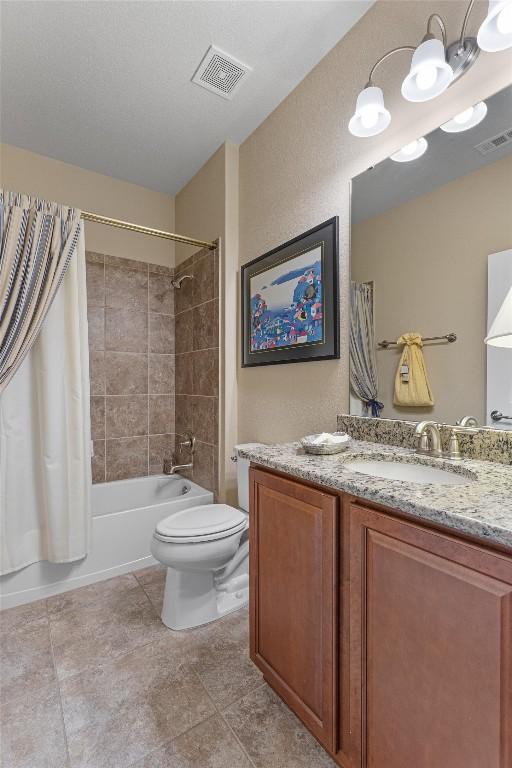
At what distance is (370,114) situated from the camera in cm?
130

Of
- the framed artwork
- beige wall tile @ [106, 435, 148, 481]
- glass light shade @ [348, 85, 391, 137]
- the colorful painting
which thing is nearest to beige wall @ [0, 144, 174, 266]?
the framed artwork

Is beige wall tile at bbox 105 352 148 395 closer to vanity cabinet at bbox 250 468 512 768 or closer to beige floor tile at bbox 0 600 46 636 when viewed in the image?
beige floor tile at bbox 0 600 46 636

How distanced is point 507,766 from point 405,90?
5.68 ft

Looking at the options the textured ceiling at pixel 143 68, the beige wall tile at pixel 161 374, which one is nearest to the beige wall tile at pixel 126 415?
the beige wall tile at pixel 161 374

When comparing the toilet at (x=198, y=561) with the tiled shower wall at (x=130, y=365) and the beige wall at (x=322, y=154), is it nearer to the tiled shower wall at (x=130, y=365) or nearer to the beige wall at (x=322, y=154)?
the beige wall at (x=322, y=154)

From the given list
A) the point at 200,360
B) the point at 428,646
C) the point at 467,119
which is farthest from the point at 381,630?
the point at 200,360

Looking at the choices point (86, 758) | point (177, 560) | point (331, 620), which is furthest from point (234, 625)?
point (331, 620)

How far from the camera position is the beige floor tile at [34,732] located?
3.48 ft

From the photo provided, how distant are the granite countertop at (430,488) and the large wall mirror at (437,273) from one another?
20 cm

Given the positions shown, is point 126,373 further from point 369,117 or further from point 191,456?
point 369,117

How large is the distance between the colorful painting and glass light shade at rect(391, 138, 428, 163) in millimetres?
457

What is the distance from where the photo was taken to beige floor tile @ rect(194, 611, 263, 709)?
1294 millimetres

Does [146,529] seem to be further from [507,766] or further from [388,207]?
[388,207]

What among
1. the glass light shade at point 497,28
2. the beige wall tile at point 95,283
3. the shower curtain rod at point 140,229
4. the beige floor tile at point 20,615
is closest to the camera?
the glass light shade at point 497,28
